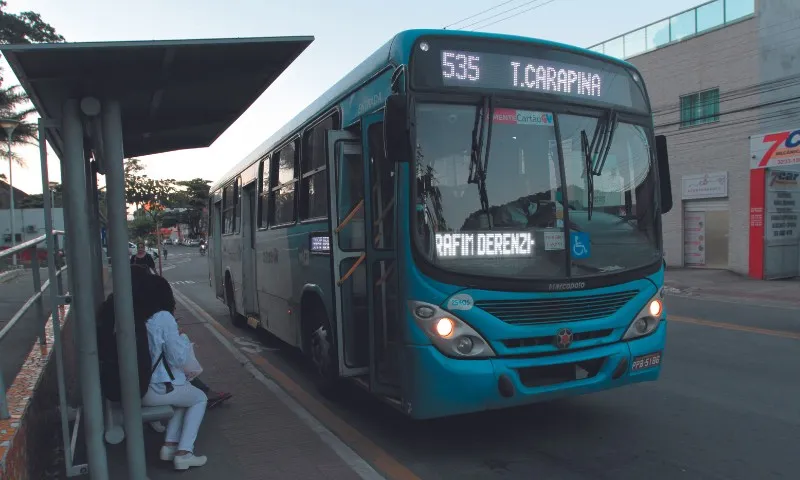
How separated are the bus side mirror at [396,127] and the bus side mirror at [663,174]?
246 cm

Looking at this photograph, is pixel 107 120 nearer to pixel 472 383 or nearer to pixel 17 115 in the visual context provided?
pixel 472 383

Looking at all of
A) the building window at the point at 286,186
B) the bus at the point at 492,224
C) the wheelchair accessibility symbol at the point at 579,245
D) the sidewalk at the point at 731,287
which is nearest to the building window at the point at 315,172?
the building window at the point at 286,186

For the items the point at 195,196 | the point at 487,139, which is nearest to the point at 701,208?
the point at 487,139

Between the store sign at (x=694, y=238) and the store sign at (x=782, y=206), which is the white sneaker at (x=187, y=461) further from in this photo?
the store sign at (x=694, y=238)

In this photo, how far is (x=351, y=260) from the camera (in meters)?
5.12

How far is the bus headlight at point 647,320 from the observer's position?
4934 mm

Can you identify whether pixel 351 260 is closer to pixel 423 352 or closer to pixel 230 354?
pixel 423 352

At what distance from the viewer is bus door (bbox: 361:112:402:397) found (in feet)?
15.4

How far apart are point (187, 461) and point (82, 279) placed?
1653mm

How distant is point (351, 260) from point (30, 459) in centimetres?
258

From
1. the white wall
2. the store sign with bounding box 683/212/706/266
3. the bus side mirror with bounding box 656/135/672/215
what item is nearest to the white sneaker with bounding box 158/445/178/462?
the bus side mirror with bounding box 656/135/672/215

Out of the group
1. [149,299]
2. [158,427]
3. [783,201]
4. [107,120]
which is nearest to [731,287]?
[783,201]

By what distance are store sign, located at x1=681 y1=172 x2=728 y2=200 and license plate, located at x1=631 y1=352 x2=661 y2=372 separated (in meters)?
18.1

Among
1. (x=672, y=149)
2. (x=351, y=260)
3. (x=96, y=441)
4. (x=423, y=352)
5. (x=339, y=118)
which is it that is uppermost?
(x=672, y=149)
